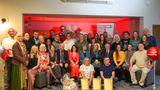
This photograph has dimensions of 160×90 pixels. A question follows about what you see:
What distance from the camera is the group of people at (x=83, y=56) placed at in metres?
7.47

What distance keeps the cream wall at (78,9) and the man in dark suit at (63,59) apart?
135 centimetres

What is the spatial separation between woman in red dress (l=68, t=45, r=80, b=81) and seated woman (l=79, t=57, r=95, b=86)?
284mm

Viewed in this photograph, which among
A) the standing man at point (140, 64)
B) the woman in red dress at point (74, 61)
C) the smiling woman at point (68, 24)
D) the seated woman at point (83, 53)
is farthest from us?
the smiling woman at point (68, 24)

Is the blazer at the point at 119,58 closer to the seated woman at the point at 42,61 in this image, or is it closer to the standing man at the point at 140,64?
the standing man at the point at 140,64

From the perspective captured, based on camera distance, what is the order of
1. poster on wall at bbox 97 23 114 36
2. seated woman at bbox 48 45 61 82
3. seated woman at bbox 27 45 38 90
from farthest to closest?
poster on wall at bbox 97 23 114 36 → seated woman at bbox 48 45 61 82 → seated woman at bbox 27 45 38 90

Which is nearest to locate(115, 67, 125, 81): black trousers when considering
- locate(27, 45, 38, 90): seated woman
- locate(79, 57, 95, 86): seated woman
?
locate(79, 57, 95, 86): seated woman

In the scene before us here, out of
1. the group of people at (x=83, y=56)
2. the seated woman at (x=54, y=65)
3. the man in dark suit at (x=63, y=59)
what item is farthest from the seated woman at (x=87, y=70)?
the seated woman at (x=54, y=65)

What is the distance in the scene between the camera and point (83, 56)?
26.8 feet

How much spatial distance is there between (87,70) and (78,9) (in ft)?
7.31

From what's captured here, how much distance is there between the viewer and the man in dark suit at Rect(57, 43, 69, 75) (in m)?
8.05

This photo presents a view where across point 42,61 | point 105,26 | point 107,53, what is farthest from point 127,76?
point 105,26

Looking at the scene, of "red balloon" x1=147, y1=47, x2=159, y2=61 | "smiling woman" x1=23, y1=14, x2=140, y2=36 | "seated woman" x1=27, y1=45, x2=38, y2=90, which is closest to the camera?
"seated woman" x1=27, y1=45, x2=38, y2=90

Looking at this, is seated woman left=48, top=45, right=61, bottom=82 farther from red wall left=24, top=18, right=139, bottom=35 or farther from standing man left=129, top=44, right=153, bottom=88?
red wall left=24, top=18, right=139, bottom=35

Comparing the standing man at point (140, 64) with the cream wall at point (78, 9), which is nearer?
the standing man at point (140, 64)
